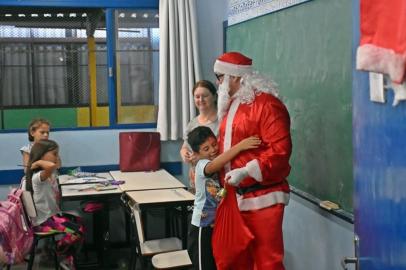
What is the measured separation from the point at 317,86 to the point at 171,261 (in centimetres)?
126

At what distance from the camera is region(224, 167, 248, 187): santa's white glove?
7.68ft

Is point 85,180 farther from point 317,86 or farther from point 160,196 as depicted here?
point 317,86

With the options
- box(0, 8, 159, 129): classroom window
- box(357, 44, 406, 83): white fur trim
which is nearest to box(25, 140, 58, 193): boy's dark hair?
box(0, 8, 159, 129): classroom window

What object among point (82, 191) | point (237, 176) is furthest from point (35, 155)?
point (237, 176)

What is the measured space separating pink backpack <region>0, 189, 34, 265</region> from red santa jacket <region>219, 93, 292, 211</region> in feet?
5.15

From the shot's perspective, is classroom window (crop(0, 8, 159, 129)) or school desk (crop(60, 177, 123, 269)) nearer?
school desk (crop(60, 177, 123, 269))

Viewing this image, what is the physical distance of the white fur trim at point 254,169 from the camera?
233cm

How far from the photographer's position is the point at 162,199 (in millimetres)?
3467

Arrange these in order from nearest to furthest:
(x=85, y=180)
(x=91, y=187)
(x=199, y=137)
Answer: (x=199, y=137), (x=91, y=187), (x=85, y=180)

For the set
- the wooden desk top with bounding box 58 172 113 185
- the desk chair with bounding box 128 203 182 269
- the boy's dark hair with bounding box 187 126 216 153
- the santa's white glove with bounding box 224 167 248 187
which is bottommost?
the desk chair with bounding box 128 203 182 269

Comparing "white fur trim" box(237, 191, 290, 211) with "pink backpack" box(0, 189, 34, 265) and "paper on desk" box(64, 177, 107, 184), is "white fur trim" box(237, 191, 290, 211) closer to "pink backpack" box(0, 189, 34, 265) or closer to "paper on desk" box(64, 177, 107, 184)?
"pink backpack" box(0, 189, 34, 265)

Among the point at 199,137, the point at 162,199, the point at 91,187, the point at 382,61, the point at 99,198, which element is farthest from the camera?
the point at 91,187

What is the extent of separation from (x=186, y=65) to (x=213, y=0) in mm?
681

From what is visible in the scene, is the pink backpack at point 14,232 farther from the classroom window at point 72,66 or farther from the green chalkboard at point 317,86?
the green chalkboard at point 317,86
